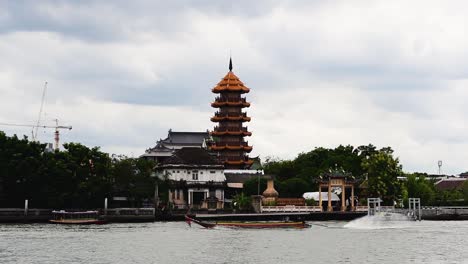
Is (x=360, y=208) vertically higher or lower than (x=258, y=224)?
higher

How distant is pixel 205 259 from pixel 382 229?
4500 centimetres

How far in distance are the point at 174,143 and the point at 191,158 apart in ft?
103

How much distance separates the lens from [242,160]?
558 ft

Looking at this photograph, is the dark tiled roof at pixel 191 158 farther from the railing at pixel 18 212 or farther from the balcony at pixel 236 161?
the railing at pixel 18 212

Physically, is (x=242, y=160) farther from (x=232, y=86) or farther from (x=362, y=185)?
(x=362, y=185)

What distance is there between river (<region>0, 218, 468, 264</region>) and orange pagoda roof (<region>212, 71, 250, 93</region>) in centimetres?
7298

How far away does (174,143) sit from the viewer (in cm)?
18625

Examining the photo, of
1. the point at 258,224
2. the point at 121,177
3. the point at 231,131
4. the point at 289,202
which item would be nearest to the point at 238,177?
the point at 231,131

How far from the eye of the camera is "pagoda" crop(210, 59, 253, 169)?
169875 mm

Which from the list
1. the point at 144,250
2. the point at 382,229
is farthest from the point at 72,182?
the point at 144,250

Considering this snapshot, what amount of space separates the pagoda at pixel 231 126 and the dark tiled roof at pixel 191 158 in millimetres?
10496

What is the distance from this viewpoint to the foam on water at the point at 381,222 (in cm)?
10962

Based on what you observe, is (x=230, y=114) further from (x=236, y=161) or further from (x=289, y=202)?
(x=289, y=202)

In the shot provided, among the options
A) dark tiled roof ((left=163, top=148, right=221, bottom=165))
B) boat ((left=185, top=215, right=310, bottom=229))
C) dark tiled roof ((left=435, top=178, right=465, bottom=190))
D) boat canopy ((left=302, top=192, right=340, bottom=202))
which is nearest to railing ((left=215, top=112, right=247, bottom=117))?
dark tiled roof ((left=163, top=148, right=221, bottom=165))
